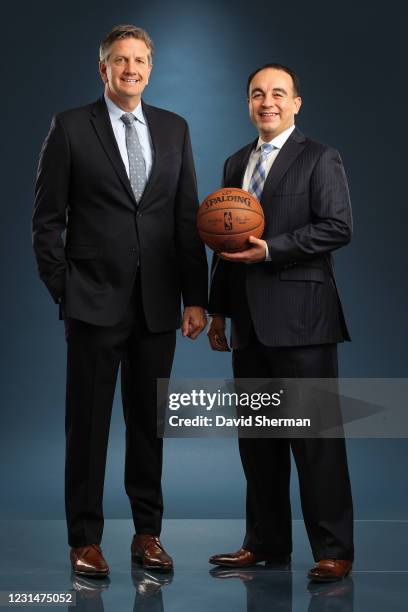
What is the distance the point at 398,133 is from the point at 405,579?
258cm

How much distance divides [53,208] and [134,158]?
11.6 inches

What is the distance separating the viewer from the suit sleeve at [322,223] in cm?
326

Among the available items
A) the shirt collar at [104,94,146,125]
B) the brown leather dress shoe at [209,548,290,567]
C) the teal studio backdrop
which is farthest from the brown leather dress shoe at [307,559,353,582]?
the teal studio backdrop

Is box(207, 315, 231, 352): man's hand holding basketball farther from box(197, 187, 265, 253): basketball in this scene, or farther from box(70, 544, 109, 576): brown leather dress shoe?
box(70, 544, 109, 576): brown leather dress shoe

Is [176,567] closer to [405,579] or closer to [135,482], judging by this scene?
[135,482]

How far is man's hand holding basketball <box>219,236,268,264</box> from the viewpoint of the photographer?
3236 mm

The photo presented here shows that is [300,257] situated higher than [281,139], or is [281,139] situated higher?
[281,139]

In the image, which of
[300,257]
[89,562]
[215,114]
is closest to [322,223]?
[300,257]

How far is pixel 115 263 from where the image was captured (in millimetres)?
Answer: 3373

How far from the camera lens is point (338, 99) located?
5.36m

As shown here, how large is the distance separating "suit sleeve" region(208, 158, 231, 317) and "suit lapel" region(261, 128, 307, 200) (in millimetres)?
284

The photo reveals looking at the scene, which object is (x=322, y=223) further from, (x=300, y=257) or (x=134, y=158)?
(x=134, y=158)

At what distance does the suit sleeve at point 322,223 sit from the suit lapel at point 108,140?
0.48m

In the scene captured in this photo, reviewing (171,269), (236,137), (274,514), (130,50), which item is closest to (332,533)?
(274,514)
